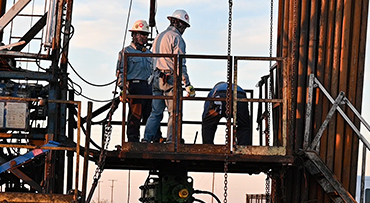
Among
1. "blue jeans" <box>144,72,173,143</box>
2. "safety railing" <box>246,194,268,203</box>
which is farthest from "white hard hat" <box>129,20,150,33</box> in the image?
"safety railing" <box>246,194,268,203</box>

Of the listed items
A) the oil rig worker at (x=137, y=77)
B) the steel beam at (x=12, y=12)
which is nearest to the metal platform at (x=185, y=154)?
the oil rig worker at (x=137, y=77)

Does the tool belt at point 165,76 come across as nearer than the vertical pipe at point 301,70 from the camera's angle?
Yes

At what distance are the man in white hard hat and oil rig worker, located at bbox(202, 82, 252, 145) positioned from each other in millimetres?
1245

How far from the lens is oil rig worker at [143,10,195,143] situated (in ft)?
54.4

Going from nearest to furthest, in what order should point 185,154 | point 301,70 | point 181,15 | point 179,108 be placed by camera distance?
point 185,154
point 179,108
point 181,15
point 301,70

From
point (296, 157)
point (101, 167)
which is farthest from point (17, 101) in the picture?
point (296, 157)

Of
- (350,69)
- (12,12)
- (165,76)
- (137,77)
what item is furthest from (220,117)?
(12,12)

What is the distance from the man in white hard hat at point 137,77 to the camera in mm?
16906

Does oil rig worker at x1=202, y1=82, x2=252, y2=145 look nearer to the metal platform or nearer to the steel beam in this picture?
the metal platform

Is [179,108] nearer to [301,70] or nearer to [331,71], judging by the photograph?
[301,70]

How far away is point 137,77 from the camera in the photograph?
1739cm

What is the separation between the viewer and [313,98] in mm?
17078

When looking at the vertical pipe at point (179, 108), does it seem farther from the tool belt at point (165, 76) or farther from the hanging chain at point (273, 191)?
the hanging chain at point (273, 191)

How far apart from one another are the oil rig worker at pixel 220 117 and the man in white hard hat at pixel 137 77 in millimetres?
Answer: 1245
